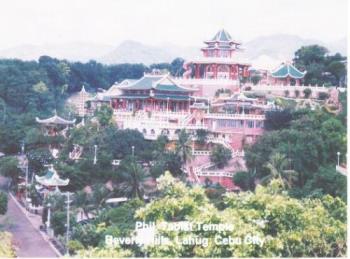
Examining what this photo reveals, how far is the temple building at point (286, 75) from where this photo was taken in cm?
607

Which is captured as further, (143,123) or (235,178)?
(143,123)

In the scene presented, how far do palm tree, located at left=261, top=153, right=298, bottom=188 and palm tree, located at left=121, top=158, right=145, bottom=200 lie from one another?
83 cm

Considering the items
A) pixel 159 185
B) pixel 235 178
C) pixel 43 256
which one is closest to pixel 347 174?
pixel 235 178

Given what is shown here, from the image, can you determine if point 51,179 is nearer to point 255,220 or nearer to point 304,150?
point 255,220

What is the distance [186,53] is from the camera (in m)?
5.27

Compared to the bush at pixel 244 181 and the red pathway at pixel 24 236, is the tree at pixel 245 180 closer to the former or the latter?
the bush at pixel 244 181

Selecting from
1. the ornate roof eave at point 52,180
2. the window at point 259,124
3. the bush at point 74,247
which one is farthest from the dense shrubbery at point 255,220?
the window at point 259,124

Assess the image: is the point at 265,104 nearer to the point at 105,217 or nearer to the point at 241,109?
the point at 241,109

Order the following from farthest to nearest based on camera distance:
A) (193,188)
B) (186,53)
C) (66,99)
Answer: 1. (66,99)
2. (186,53)
3. (193,188)

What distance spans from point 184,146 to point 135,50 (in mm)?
781

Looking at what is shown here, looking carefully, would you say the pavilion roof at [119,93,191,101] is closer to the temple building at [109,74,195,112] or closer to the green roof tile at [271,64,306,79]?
the temple building at [109,74,195,112]

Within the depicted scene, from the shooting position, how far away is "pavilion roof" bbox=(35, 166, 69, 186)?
5.23 m

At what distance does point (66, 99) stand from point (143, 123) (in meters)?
0.62

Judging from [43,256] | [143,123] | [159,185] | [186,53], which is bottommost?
[43,256]
